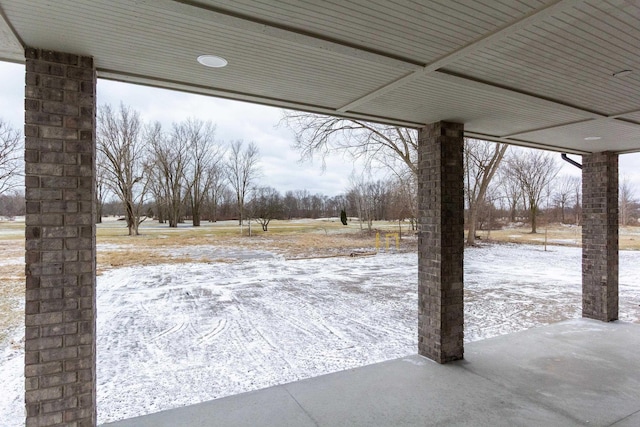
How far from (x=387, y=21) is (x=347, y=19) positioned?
21cm

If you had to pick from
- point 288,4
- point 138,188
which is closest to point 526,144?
point 288,4

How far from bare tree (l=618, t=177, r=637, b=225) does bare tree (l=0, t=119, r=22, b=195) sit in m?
36.8

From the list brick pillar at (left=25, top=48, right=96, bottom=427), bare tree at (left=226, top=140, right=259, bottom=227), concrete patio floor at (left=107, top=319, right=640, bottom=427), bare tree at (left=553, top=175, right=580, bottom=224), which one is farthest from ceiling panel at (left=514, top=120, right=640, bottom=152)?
bare tree at (left=553, top=175, right=580, bottom=224)

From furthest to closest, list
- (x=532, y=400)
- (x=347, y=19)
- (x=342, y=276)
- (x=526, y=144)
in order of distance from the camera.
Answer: (x=342, y=276)
(x=526, y=144)
(x=532, y=400)
(x=347, y=19)

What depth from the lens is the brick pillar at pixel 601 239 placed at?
194 inches

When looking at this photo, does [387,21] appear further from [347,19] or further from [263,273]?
[263,273]

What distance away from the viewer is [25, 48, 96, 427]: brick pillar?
1.96 m

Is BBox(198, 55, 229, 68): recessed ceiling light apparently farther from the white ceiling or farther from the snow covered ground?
the snow covered ground

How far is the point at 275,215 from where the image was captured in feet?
96.1

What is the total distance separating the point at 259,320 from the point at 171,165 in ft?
80.9

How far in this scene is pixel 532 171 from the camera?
27000mm

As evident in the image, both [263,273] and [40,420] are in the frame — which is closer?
[40,420]

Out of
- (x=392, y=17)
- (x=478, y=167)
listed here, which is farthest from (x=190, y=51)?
(x=478, y=167)

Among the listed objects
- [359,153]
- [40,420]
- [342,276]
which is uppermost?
[359,153]
